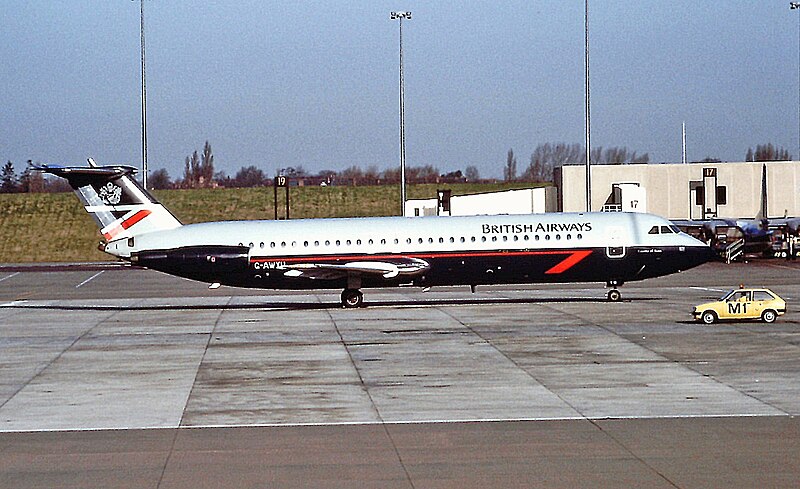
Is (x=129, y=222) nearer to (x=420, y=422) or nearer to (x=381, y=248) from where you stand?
(x=381, y=248)

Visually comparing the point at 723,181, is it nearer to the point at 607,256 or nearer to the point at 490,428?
the point at 607,256

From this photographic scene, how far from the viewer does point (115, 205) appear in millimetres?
40094

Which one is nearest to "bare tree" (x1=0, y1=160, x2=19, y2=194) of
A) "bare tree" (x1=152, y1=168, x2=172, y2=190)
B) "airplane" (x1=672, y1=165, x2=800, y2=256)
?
"bare tree" (x1=152, y1=168, x2=172, y2=190)

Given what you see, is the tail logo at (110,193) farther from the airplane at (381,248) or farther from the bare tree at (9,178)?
the bare tree at (9,178)

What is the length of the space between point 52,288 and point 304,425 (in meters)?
41.6

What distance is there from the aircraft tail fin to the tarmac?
3.11 m

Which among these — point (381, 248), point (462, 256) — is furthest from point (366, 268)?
point (462, 256)

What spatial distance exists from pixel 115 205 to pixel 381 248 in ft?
31.4

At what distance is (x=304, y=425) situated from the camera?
17.4 meters

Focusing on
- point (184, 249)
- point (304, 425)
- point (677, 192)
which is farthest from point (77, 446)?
point (677, 192)

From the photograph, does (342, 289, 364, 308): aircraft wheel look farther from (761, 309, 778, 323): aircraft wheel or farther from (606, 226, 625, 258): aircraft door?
(761, 309, 778, 323): aircraft wheel

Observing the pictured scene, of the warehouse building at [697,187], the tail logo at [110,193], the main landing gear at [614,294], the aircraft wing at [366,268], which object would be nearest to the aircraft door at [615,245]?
the main landing gear at [614,294]

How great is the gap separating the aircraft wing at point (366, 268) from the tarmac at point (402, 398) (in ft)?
4.61

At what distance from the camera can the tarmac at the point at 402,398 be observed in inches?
551
